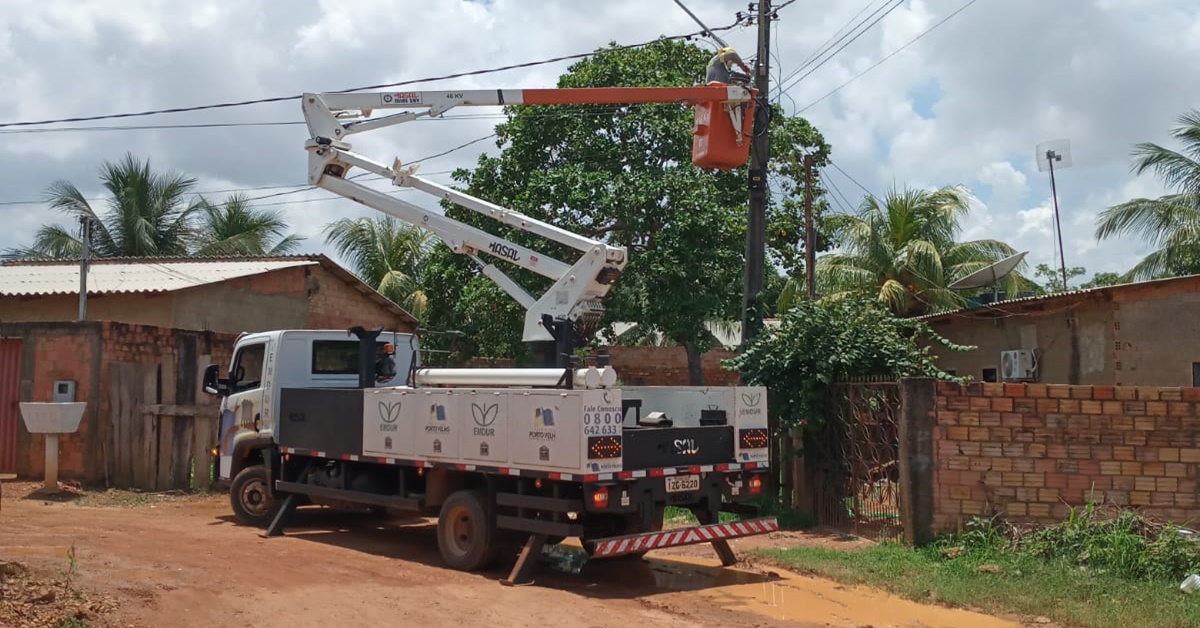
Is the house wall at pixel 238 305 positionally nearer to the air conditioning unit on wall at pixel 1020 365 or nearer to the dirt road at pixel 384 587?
the dirt road at pixel 384 587

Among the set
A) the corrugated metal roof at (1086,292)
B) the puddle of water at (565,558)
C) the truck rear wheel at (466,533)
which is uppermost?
the corrugated metal roof at (1086,292)

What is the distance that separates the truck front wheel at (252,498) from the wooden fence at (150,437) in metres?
3.32

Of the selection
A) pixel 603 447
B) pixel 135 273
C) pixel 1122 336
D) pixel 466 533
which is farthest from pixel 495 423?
pixel 135 273

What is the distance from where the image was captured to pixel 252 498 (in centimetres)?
1320

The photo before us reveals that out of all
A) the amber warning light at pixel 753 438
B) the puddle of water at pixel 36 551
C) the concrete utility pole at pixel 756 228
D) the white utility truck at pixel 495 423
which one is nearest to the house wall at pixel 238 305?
the white utility truck at pixel 495 423

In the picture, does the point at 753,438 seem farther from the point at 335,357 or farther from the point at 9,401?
the point at 9,401

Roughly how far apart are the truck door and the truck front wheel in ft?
1.20

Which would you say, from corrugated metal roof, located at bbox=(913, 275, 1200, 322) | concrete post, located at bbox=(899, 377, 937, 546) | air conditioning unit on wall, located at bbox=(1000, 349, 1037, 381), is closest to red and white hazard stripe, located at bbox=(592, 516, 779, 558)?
concrete post, located at bbox=(899, 377, 937, 546)

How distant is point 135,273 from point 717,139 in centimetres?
1428

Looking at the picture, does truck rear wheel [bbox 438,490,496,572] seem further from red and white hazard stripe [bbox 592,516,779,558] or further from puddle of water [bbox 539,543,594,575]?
red and white hazard stripe [bbox 592,516,779,558]

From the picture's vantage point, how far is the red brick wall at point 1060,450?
10398 mm

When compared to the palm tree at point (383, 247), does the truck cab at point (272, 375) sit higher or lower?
lower

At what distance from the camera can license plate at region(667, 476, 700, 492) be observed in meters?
9.57

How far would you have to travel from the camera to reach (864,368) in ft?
40.2
